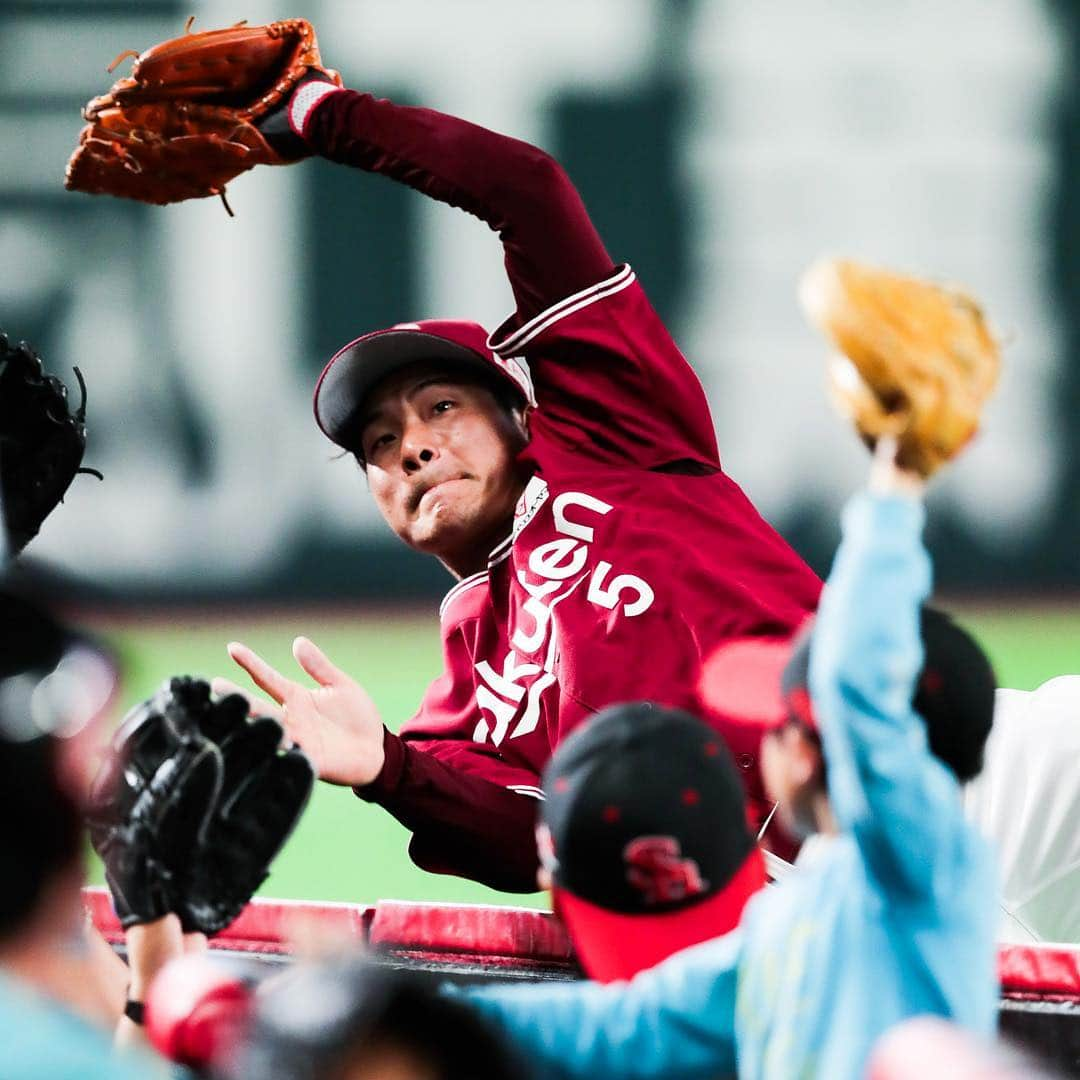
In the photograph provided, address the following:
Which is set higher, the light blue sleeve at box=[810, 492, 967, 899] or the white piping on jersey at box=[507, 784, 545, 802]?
the light blue sleeve at box=[810, 492, 967, 899]

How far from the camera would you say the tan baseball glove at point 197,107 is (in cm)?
196

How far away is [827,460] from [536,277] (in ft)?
8.31

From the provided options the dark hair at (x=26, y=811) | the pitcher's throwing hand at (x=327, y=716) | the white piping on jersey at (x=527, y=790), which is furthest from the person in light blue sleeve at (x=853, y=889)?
the white piping on jersey at (x=527, y=790)

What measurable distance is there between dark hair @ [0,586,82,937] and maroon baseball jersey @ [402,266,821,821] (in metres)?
0.87

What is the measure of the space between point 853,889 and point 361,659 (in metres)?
3.46

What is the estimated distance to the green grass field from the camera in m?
3.85

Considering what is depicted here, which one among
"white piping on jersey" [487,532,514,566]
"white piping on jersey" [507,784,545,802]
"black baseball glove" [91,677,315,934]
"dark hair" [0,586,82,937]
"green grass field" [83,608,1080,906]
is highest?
"dark hair" [0,586,82,937]

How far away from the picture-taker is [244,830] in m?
1.33

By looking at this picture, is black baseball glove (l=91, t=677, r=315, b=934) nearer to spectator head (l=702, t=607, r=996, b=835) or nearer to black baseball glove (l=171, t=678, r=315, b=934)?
black baseball glove (l=171, t=678, r=315, b=934)

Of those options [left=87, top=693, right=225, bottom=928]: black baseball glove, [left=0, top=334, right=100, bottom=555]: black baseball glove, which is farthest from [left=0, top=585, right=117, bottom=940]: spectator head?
[left=0, top=334, right=100, bottom=555]: black baseball glove

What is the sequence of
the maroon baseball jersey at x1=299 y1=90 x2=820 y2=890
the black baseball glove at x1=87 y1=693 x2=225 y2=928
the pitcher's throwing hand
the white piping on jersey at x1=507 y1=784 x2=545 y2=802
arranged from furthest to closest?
1. the white piping on jersey at x1=507 y1=784 x2=545 y2=802
2. the maroon baseball jersey at x1=299 y1=90 x2=820 y2=890
3. the pitcher's throwing hand
4. the black baseball glove at x1=87 y1=693 x2=225 y2=928

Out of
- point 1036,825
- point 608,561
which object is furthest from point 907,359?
point 1036,825

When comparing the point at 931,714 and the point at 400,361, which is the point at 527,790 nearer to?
the point at 400,361

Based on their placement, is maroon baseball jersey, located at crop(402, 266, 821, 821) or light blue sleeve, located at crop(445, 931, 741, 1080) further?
maroon baseball jersey, located at crop(402, 266, 821, 821)
